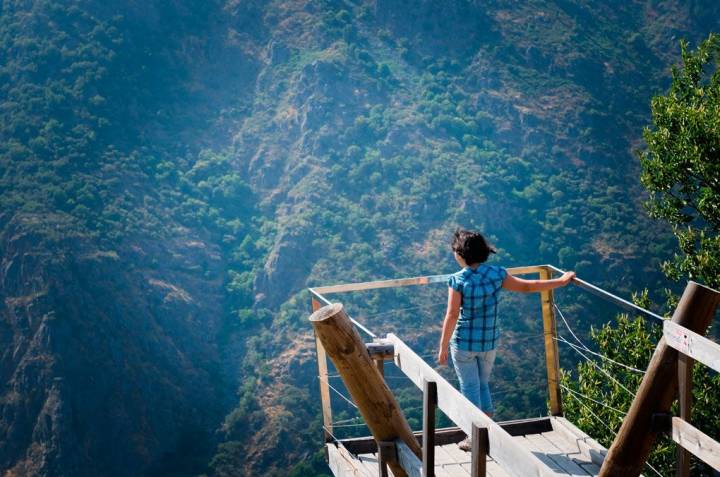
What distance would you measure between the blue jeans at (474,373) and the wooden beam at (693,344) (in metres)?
1.48

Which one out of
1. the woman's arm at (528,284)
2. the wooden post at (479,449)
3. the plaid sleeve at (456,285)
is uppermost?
the plaid sleeve at (456,285)

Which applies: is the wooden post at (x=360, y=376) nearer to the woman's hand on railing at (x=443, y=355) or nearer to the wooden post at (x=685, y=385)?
the woman's hand on railing at (x=443, y=355)

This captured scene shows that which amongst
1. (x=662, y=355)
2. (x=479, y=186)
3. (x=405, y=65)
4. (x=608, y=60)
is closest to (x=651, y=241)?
(x=479, y=186)

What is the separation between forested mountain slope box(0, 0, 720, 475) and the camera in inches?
1615

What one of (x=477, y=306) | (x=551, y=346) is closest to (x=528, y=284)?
(x=477, y=306)

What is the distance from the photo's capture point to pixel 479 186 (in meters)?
47.8

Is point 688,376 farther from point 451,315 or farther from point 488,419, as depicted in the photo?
point 451,315

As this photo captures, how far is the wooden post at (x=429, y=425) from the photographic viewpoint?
314 cm

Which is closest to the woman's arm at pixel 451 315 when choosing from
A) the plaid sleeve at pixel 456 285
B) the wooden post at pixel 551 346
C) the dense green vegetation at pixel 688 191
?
the plaid sleeve at pixel 456 285

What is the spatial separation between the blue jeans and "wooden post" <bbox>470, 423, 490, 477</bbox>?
4.78 ft

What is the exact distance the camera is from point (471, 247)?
412cm

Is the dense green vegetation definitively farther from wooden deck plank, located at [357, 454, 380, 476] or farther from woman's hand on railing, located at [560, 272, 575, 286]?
woman's hand on railing, located at [560, 272, 575, 286]

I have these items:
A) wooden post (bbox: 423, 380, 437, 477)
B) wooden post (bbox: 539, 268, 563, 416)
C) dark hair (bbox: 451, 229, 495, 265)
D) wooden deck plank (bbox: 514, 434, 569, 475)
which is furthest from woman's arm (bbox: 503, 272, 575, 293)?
wooden post (bbox: 423, 380, 437, 477)

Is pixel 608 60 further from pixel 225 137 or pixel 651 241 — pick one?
pixel 225 137
